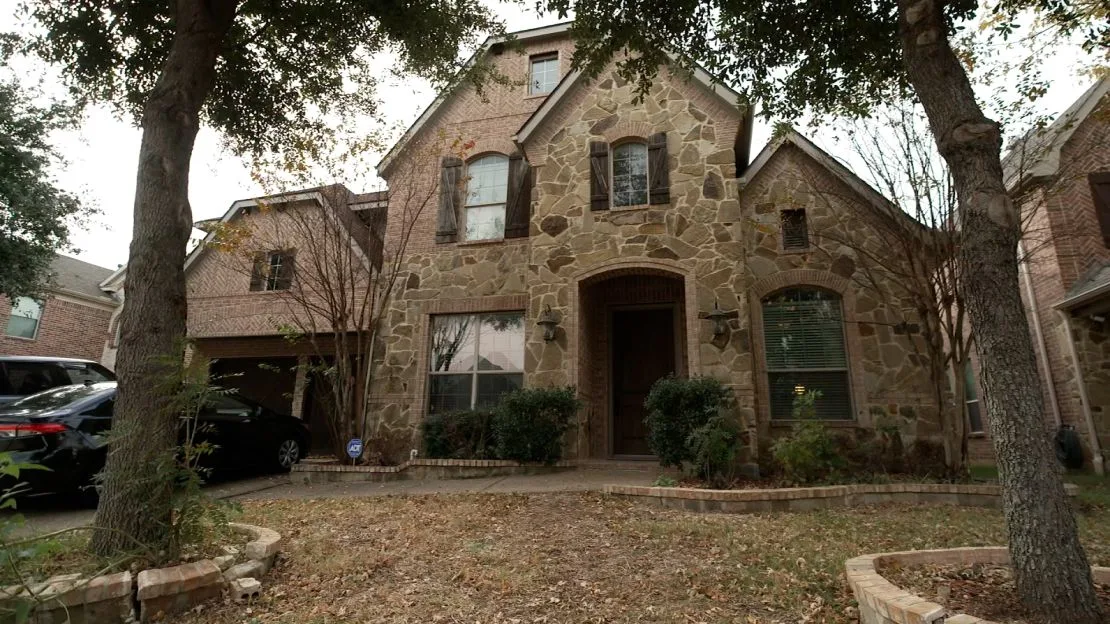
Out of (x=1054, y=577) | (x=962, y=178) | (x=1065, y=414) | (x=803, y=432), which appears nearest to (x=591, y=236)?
(x=803, y=432)

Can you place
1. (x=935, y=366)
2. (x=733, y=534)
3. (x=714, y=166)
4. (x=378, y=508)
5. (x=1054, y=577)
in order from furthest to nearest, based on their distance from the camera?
(x=714, y=166), (x=935, y=366), (x=378, y=508), (x=733, y=534), (x=1054, y=577)

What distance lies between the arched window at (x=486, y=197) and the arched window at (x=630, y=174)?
2.34 meters

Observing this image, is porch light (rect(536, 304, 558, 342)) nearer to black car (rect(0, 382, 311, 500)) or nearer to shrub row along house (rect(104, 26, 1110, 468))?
shrub row along house (rect(104, 26, 1110, 468))

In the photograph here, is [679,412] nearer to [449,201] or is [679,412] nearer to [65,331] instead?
[449,201]

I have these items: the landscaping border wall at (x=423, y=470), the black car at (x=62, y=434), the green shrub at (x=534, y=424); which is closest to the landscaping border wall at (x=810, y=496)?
the green shrub at (x=534, y=424)

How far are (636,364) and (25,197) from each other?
1247 centimetres

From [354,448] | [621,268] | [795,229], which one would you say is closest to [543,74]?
[621,268]

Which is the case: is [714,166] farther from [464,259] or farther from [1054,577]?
[1054,577]

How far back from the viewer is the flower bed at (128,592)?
2.85m

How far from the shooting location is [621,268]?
29.3 ft

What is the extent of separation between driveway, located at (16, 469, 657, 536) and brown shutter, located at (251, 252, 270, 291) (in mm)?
4480

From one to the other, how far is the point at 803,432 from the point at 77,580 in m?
6.74

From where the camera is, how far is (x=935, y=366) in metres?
7.33

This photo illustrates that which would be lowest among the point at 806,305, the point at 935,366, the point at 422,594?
the point at 422,594
